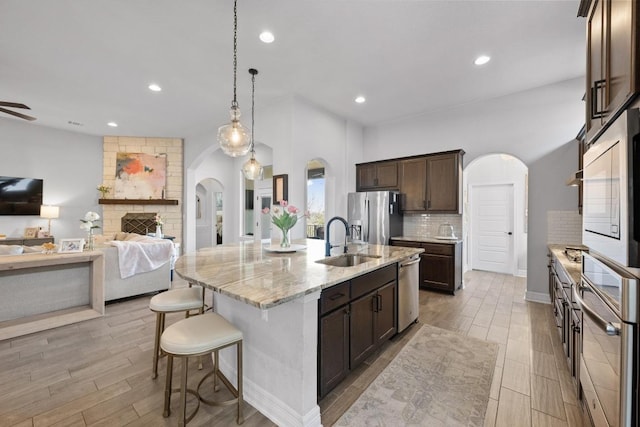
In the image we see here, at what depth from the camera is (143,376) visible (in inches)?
86.3

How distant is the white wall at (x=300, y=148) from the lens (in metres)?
4.38

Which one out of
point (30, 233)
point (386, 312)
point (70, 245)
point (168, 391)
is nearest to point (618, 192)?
point (386, 312)

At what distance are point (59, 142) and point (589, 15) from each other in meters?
9.07

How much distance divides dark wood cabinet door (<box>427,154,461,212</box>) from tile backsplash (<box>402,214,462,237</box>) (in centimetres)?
45

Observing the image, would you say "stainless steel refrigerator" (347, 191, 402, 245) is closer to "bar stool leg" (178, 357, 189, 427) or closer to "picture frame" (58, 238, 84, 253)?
"bar stool leg" (178, 357, 189, 427)

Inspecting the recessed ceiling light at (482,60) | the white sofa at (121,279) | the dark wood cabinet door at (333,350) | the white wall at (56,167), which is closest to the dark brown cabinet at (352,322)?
the dark wood cabinet door at (333,350)

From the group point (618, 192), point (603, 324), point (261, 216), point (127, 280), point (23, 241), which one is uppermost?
point (618, 192)

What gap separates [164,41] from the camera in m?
3.01

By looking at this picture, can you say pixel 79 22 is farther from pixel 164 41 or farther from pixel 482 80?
pixel 482 80

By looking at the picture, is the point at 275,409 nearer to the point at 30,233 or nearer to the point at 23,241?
the point at 23,241

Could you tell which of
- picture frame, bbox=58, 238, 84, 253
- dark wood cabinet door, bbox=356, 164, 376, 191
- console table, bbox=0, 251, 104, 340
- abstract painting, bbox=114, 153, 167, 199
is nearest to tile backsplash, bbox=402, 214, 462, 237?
dark wood cabinet door, bbox=356, 164, 376, 191

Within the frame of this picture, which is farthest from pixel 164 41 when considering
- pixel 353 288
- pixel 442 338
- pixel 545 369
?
pixel 545 369

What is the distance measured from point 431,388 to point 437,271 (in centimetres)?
267

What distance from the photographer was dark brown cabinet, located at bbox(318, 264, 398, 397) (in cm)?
181
